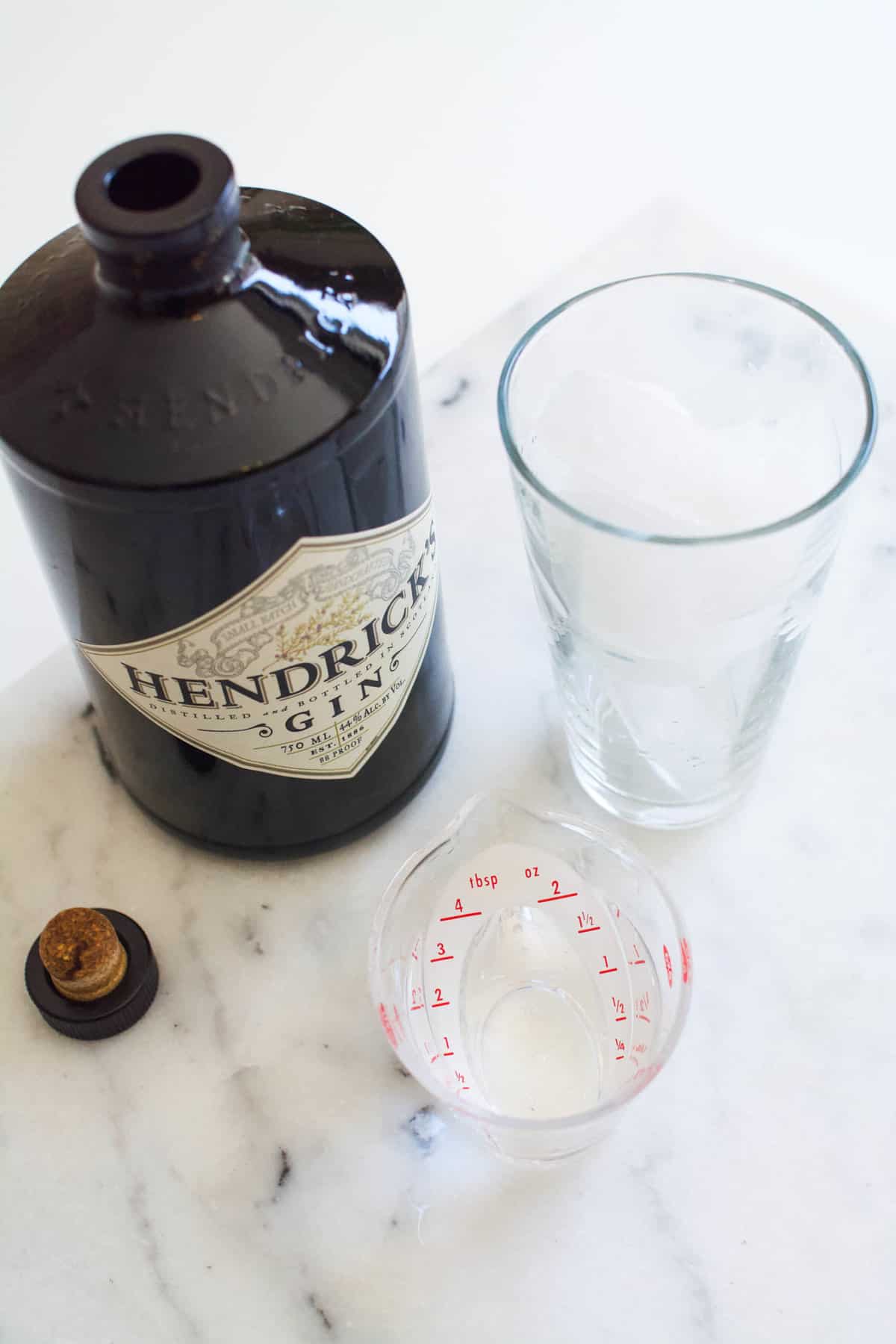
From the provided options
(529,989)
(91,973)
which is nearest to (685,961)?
(529,989)

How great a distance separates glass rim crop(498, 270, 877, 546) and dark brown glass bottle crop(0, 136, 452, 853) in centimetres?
4

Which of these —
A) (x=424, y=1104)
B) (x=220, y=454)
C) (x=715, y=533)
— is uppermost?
(x=220, y=454)

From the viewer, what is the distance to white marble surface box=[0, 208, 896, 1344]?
1.64 ft

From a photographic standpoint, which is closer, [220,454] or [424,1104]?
[220,454]

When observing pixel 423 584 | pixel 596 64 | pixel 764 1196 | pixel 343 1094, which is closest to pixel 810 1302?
pixel 764 1196

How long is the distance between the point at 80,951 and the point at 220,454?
0.71ft

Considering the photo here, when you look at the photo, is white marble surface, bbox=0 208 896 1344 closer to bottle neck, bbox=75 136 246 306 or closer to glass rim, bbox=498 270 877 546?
glass rim, bbox=498 270 877 546

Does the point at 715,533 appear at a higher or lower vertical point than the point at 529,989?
higher

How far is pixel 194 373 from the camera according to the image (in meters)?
0.42

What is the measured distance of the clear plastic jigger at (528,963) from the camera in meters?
0.52

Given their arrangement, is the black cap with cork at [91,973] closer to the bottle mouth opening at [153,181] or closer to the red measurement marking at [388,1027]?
the red measurement marking at [388,1027]

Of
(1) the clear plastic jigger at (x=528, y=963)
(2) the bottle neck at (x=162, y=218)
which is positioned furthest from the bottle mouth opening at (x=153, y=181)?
(1) the clear plastic jigger at (x=528, y=963)

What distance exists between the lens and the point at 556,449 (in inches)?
22.0

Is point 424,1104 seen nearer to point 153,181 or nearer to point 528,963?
point 528,963
